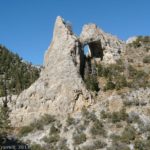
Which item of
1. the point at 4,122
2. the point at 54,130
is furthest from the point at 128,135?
the point at 4,122

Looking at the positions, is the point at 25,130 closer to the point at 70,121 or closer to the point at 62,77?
the point at 70,121

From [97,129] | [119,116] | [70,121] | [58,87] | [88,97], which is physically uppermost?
[58,87]

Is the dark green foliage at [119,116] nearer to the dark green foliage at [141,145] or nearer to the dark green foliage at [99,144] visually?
the dark green foliage at [99,144]

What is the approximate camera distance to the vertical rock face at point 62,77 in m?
56.3

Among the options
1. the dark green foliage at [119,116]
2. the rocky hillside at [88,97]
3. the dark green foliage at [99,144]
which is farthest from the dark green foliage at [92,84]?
the dark green foliage at [99,144]

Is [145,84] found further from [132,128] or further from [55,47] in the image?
[55,47]

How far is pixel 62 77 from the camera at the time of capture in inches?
Answer: 2313

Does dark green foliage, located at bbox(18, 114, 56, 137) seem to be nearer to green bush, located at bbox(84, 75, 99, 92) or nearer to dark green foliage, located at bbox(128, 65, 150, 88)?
green bush, located at bbox(84, 75, 99, 92)

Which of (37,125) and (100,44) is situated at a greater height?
(100,44)

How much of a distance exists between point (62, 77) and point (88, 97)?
5.38 meters

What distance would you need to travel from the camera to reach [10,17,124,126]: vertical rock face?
5634 centimetres

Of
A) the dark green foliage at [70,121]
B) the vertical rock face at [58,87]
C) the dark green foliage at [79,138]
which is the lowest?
the dark green foliage at [79,138]

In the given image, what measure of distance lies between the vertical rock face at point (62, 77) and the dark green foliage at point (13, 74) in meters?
14.0

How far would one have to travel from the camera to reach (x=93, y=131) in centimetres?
4981
